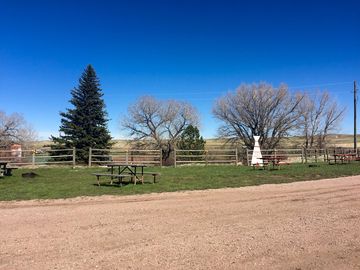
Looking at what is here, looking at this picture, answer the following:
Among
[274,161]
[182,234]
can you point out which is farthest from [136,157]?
[182,234]

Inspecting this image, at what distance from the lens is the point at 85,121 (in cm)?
3628

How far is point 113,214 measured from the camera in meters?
7.51

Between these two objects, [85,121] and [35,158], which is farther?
[85,121]

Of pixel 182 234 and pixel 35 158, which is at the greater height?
pixel 35 158

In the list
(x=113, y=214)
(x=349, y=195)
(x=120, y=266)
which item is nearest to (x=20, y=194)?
(x=113, y=214)

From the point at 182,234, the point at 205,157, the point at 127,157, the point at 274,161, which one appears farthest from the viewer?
the point at 205,157

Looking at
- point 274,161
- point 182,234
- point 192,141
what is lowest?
point 182,234

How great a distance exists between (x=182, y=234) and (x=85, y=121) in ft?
106

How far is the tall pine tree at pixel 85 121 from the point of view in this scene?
3512 centimetres

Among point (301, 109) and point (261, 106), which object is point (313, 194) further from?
point (301, 109)

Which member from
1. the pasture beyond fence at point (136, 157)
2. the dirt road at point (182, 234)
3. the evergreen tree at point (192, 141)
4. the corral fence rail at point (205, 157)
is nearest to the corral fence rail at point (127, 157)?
the pasture beyond fence at point (136, 157)

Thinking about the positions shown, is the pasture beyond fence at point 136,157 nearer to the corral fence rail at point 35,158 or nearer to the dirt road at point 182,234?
the corral fence rail at point 35,158

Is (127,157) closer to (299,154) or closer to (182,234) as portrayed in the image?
(299,154)

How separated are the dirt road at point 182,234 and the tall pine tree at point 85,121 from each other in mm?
26581
